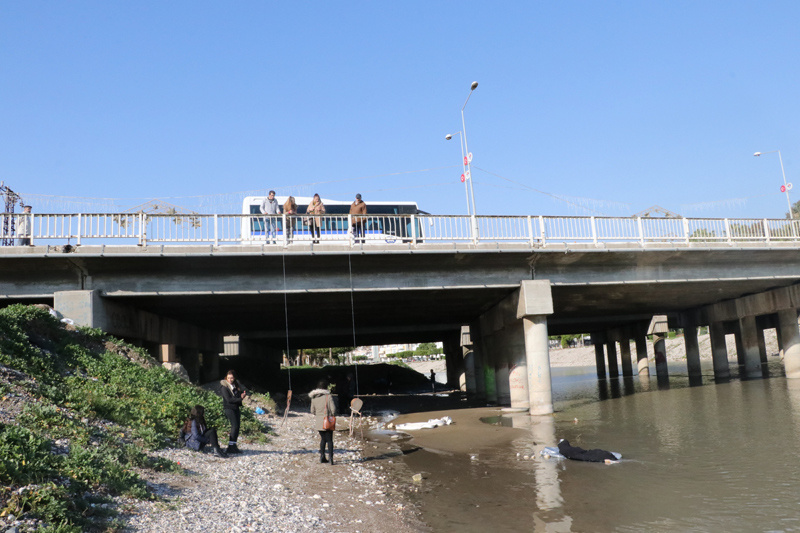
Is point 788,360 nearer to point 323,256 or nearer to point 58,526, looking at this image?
point 323,256

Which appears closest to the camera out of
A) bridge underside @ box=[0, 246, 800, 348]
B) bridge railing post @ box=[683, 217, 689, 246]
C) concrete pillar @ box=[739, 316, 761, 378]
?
bridge underside @ box=[0, 246, 800, 348]

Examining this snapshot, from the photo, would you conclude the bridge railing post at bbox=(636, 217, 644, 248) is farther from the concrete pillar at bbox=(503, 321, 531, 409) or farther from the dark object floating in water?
the dark object floating in water

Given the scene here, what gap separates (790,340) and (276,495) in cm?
3295

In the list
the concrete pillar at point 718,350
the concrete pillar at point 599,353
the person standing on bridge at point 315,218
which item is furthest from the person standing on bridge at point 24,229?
the concrete pillar at point 599,353

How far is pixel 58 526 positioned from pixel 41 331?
483 inches

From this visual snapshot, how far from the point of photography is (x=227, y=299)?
22125mm

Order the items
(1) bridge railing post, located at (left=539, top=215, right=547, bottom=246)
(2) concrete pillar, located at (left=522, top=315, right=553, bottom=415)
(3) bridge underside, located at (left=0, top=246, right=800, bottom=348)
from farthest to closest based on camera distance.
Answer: (2) concrete pillar, located at (left=522, top=315, right=553, bottom=415) < (1) bridge railing post, located at (left=539, top=215, right=547, bottom=246) < (3) bridge underside, located at (left=0, top=246, right=800, bottom=348)

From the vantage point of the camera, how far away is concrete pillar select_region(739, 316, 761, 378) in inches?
1403

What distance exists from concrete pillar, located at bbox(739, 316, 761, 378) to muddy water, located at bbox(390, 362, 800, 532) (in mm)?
16749

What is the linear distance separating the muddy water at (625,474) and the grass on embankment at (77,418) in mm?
4396

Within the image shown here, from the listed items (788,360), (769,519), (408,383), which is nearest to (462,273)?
(769,519)

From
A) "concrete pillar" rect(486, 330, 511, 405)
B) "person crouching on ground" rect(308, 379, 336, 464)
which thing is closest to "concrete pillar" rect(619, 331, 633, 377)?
"concrete pillar" rect(486, 330, 511, 405)

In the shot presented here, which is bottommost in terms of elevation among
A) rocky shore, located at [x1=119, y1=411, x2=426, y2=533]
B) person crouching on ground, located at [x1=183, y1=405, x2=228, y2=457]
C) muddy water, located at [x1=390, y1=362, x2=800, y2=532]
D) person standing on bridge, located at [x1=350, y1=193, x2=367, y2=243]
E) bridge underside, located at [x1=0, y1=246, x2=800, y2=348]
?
muddy water, located at [x1=390, y1=362, x2=800, y2=532]

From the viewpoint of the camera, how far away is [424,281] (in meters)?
21.8
